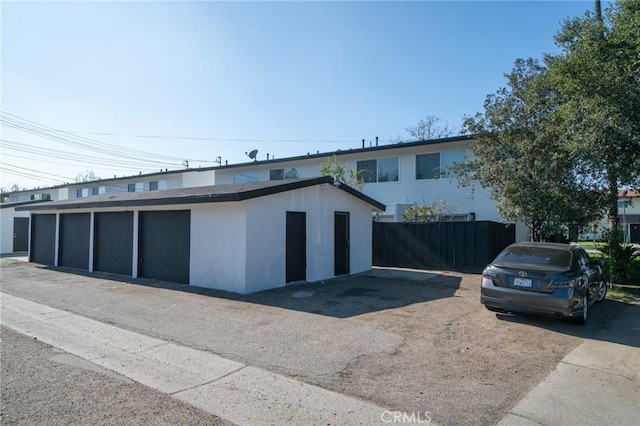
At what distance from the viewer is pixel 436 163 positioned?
19.2m

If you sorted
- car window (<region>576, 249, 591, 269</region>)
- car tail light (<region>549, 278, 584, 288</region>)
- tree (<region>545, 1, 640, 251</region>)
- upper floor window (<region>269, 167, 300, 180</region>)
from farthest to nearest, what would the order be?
upper floor window (<region>269, 167, 300, 180</region>) → tree (<region>545, 1, 640, 251</region>) → car window (<region>576, 249, 591, 269</region>) → car tail light (<region>549, 278, 584, 288</region>)

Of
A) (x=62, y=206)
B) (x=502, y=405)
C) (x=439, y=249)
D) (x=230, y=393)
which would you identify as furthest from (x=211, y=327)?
(x=62, y=206)

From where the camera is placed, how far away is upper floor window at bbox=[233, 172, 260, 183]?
26675mm

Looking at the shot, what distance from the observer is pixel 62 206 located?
54.1 ft

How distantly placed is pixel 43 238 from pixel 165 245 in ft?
32.6

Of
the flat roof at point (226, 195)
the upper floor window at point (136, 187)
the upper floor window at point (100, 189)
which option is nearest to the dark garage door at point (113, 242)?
the flat roof at point (226, 195)

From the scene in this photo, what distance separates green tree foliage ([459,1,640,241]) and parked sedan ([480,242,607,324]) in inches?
121

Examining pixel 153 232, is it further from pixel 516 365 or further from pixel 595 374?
pixel 595 374

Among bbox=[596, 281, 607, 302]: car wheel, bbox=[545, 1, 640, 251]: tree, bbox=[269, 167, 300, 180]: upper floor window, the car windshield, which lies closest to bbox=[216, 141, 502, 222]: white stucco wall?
bbox=[269, 167, 300, 180]: upper floor window

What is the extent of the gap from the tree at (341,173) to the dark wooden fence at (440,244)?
11.5ft

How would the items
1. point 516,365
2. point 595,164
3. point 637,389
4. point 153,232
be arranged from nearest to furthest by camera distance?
point 637,389 → point 516,365 → point 595,164 → point 153,232

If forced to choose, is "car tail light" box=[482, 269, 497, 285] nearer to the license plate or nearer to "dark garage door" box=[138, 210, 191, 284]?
the license plate

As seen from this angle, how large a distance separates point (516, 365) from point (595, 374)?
0.90m

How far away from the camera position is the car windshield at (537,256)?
24.3 ft
